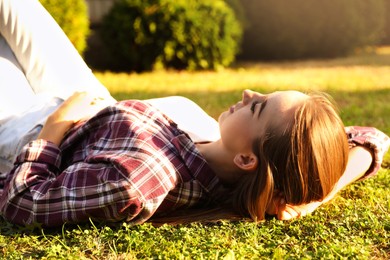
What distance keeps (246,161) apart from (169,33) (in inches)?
220

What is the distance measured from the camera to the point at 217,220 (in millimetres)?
2551

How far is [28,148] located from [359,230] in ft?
4.37

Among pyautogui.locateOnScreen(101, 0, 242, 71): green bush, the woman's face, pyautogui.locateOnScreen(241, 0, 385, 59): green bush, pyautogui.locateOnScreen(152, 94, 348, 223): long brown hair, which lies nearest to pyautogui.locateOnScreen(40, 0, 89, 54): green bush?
pyautogui.locateOnScreen(101, 0, 242, 71): green bush

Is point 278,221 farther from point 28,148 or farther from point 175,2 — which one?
point 175,2

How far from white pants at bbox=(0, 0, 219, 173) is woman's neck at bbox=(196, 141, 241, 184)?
427mm

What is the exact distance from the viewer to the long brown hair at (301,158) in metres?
2.38

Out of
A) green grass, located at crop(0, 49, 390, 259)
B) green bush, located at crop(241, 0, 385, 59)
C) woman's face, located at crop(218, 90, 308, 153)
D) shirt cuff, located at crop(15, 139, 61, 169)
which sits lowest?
green bush, located at crop(241, 0, 385, 59)

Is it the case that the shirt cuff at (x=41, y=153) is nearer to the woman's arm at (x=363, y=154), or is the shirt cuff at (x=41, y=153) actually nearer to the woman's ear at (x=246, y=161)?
the woman's ear at (x=246, y=161)

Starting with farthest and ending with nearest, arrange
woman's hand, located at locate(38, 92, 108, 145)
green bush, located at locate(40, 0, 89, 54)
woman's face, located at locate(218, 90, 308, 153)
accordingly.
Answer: green bush, located at locate(40, 0, 89, 54)
woman's hand, located at locate(38, 92, 108, 145)
woman's face, located at locate(218, 90, 308, 153)

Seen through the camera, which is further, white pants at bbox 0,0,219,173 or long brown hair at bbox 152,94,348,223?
white pants at bbox 0,0,219,173

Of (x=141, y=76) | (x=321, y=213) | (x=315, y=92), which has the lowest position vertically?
(x=141, y=76)

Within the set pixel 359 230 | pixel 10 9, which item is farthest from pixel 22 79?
pixel 359 230

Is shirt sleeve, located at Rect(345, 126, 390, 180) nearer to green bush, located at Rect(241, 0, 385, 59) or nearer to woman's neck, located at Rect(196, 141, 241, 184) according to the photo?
woman's neck, located at Rect(196, 141, 241, 184)

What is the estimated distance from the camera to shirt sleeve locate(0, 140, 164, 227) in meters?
2.34
